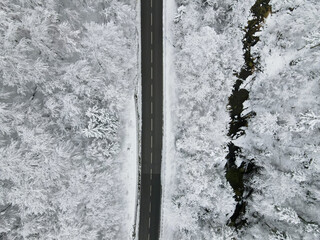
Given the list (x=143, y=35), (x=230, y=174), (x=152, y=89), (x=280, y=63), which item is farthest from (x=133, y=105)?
(x=280, y=63)

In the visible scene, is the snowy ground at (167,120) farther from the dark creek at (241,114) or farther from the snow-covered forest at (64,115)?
the dark creek at (241,114)

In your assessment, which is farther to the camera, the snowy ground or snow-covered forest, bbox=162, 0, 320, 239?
the snowy ground

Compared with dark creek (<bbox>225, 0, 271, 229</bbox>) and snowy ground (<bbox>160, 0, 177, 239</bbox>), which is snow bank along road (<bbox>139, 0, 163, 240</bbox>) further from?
dark creek (<bbox>225, 0, 271, 229</bbox>)

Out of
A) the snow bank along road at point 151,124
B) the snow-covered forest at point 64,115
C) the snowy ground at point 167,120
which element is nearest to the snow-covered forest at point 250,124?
the snowy ground at point 167,120

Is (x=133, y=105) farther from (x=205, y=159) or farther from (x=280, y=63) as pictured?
(x=280, y=63)

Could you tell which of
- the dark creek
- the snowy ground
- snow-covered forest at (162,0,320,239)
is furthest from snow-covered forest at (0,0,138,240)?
the dark creek

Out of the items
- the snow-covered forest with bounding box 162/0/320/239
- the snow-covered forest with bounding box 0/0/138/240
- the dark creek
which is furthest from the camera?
the dark creek

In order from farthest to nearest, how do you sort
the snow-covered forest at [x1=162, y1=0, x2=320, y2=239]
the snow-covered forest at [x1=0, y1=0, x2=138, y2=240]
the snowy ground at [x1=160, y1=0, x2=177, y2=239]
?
the snowy ground at [x1=160, y1=0, x2=177, y2=239]
the snow-covered forest at [x1=162, y1=0, x2=320, y2=239]
the snow-covered forest at [x1=0, y1=0, x2=138, y2=240]
